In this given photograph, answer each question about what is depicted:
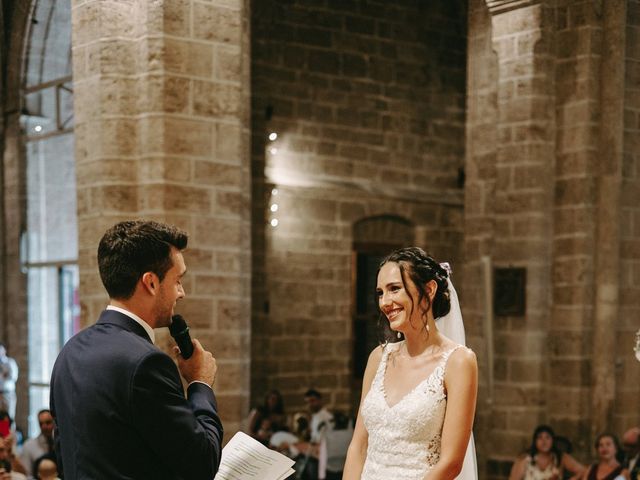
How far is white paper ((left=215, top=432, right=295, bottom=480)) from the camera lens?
2631 mm

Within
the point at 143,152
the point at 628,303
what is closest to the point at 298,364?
the point at 628,303

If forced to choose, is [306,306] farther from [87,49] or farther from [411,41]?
[87,49]

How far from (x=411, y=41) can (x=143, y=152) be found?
23.9 feet

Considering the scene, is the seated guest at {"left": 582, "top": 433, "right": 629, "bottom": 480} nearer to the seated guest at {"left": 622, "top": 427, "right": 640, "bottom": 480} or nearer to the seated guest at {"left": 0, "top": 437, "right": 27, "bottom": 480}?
the seated guest at {"left": 622, "top": 427, "right": 640, "bottom": 480}

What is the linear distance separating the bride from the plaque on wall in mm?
4416

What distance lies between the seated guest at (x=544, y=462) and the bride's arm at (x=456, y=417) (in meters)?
3.96

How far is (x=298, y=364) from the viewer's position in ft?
33.6

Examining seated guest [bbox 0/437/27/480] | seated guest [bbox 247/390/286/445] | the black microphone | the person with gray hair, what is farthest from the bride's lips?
the person with gray hair

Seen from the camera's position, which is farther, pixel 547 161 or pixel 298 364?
pixel 298 364

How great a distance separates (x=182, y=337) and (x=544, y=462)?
4978mm

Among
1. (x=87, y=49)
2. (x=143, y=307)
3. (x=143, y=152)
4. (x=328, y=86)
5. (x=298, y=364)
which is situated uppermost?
(x=328, y=86)

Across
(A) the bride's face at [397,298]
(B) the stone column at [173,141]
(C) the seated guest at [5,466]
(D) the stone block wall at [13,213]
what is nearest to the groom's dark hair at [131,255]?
(A) the bride's face at [397,298]

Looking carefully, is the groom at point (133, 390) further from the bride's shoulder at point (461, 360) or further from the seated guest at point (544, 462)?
the seated guest at point (544, 462)

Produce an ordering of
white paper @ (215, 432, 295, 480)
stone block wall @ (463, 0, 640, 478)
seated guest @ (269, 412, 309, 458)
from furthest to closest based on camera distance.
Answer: seated guest @ (269, 412, 309, 458) → stone block wall @ (463, 0, 640, 478) → white paper @ (215, 432, 295, 480)
